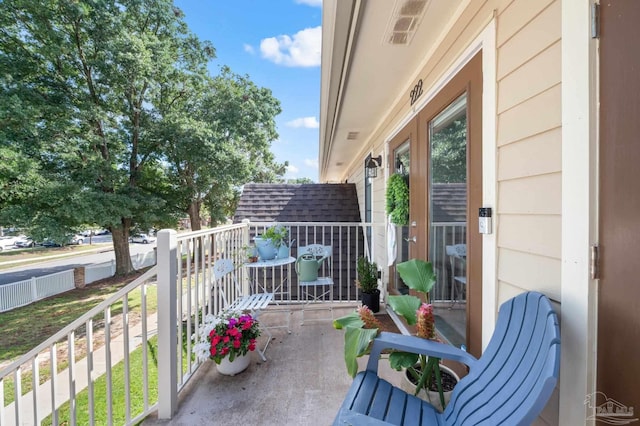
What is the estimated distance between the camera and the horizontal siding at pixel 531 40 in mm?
1071

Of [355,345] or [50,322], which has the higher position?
[355,345]

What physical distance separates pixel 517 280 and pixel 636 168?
2.13 feet

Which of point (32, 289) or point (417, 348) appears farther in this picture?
point (32, 289)

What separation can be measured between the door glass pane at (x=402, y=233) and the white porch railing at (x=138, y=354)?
87cm

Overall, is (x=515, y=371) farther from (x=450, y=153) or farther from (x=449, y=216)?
(x=450, y=153)

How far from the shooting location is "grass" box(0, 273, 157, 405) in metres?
5.13

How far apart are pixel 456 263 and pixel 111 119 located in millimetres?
11436

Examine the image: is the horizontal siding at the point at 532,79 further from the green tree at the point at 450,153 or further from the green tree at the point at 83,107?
the green tree at the point at 83,107

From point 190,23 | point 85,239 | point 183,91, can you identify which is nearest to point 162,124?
point 183,91

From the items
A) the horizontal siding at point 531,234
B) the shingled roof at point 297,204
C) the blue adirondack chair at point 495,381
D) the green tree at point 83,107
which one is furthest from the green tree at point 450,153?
the green tree at point 83,107

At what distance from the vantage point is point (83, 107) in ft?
27.8

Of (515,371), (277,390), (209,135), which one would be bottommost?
(277,390)

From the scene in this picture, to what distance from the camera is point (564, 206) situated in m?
1.02

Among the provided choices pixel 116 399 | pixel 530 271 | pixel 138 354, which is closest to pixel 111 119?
pixel 138 354
